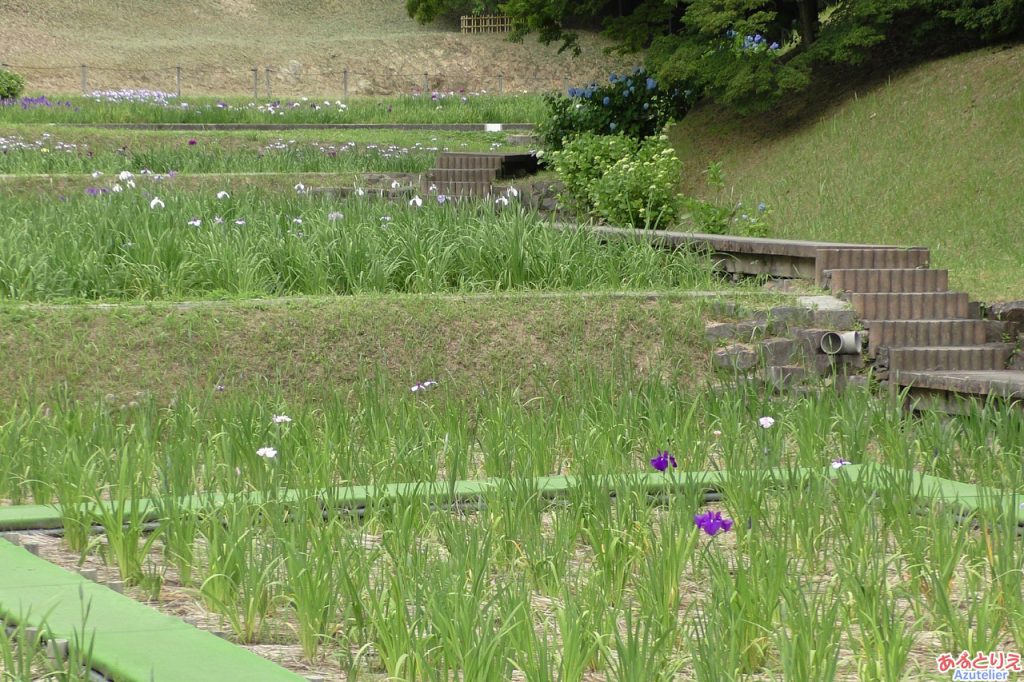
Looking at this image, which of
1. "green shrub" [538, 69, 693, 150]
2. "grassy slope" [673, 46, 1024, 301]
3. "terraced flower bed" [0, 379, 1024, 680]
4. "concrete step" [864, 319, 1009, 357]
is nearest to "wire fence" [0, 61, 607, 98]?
"green shrub" [538, 69, 693, 150]

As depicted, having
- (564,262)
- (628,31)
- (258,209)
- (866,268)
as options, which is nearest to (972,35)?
(628,31)

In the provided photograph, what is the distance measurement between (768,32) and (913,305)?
6846 millimetres

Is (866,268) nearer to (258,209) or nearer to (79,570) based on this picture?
(258,209)

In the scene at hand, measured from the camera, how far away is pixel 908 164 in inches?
444

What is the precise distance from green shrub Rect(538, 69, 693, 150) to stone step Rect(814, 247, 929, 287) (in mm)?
5710

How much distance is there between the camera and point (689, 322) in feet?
25.5

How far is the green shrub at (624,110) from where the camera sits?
14.1 m

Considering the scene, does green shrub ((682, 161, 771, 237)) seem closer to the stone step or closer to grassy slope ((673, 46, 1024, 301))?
grassy slope ((673, 46, 1024, 301))

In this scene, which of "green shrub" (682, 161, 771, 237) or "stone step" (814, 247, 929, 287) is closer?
"stone step" (814, 247, 929, 287)

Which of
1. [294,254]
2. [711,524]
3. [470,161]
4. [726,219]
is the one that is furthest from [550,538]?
[470,161]

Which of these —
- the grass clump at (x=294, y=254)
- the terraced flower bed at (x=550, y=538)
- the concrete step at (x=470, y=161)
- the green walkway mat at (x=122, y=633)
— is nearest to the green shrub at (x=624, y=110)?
the concrete step at (x=470, y=161)

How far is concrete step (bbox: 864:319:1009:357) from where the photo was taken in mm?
7707

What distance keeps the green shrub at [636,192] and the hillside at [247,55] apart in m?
24.4

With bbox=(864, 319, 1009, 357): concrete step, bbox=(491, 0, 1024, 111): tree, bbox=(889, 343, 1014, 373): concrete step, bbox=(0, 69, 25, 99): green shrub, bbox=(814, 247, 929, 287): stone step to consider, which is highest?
bbox=(491, 0, 1024, 111): tree
